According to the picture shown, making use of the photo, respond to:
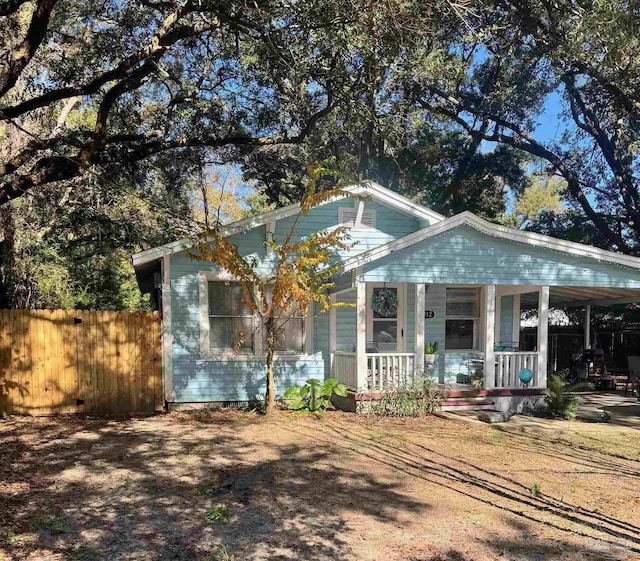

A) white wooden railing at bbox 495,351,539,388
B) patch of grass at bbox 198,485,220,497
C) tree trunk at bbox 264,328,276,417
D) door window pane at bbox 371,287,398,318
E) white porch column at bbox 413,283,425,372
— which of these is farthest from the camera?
door window pane at bbox 371,287,398,318

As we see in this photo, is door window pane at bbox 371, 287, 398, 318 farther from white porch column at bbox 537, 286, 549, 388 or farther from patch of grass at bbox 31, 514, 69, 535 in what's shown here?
patch of grass at bbox 31, 514, 69, 535

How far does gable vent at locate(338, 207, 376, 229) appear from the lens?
1088 cm

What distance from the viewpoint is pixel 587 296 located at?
1268 centimetres

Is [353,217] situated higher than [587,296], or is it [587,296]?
[353,217]

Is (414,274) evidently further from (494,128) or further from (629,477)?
(494,128)

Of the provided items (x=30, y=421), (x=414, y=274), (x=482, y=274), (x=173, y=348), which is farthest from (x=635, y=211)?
(x=30, y=421)

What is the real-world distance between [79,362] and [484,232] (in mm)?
7763

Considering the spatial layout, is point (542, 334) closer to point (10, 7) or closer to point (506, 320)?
point (506, 320)

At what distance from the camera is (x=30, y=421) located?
8.51 meters

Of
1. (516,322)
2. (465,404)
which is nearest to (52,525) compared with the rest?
(465,404)

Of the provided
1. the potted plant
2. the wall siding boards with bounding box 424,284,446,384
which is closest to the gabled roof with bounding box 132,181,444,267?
the wall siding boards with bounding box 424,284,446,384

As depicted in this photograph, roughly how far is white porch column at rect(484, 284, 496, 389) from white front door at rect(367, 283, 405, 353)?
1892 millimetres

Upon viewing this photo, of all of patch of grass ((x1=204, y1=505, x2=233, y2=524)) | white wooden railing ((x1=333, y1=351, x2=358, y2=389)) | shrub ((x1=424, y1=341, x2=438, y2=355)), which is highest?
shrub ((x1=424, y1=341, x2=438, y2=355))

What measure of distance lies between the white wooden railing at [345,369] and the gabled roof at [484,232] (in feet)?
6.34
